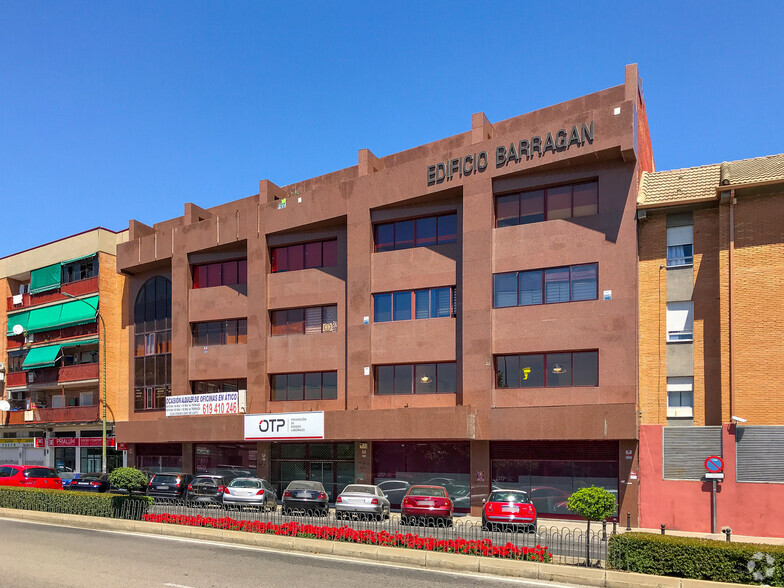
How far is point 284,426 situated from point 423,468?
22.8 ft

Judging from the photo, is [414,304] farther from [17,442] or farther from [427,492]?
[17,442]

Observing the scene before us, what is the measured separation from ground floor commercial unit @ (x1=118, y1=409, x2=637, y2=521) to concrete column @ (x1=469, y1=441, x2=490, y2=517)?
0.14ft

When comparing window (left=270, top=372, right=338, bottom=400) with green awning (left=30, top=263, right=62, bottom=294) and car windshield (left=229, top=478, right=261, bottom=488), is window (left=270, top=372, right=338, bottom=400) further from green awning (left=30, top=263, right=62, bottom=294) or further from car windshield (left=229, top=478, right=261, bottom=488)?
green awning (left=30, top=263, right=62, bottom=294)

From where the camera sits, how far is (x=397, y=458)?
33.8 metres

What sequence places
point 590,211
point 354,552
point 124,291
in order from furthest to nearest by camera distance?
point 124,291, point 590,211, point 354,552

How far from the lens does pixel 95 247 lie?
48750 mm

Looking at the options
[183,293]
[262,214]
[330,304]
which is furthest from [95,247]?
[330,304]

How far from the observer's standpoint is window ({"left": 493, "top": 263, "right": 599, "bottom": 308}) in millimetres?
29188

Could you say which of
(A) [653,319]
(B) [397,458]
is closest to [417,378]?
(B) [397,458]

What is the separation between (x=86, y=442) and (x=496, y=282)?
3300 cm

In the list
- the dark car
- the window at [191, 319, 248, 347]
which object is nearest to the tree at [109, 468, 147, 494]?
the dark car

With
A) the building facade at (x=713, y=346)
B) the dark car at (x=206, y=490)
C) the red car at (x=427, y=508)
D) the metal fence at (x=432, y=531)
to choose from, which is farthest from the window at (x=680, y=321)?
the dark car at (x=206, y=490)

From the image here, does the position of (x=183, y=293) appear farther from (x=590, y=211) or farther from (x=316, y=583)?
(x=316, y=583)

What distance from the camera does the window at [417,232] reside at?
109 ft
